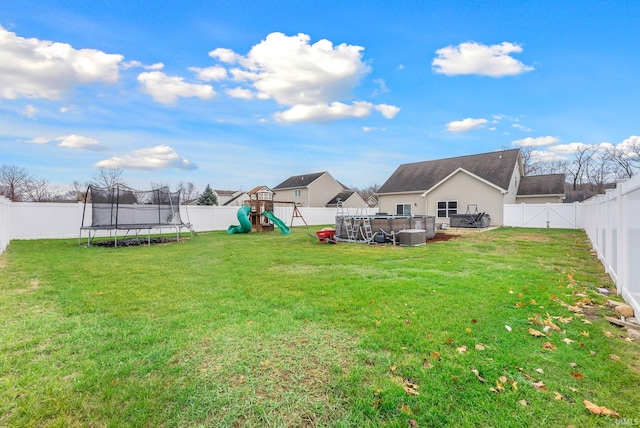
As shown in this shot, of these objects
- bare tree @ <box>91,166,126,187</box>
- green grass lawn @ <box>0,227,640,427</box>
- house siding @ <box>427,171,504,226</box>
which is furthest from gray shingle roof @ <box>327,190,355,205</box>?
green grass lawn @ <box>0,227,640,427</box>

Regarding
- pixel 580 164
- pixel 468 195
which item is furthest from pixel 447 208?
pixel 580 164

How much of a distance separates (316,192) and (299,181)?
2.91 meters

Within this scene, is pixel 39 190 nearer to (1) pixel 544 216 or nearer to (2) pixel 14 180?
(2) pixel 14 180

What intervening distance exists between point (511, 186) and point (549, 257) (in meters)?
14.9

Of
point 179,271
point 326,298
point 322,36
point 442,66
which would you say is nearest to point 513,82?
point 442,66

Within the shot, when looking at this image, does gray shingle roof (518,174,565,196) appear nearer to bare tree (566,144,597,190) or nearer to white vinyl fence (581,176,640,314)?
white vinyl fence (581,176,640,314)

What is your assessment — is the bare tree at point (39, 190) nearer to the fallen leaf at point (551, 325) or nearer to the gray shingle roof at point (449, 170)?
the gray shingle roof at point (449, 170)

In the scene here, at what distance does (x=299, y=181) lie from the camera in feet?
115

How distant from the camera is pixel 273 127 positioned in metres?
19.3

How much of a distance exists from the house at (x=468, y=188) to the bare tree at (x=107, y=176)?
26374 mm

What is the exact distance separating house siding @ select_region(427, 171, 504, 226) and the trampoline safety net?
56.9 ft

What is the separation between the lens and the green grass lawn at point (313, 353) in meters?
1.92

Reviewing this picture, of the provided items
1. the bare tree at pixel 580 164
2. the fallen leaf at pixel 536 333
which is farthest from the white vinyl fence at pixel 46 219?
the bare tree at pixel 580 164

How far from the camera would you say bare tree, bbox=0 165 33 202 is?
24.1 meters
